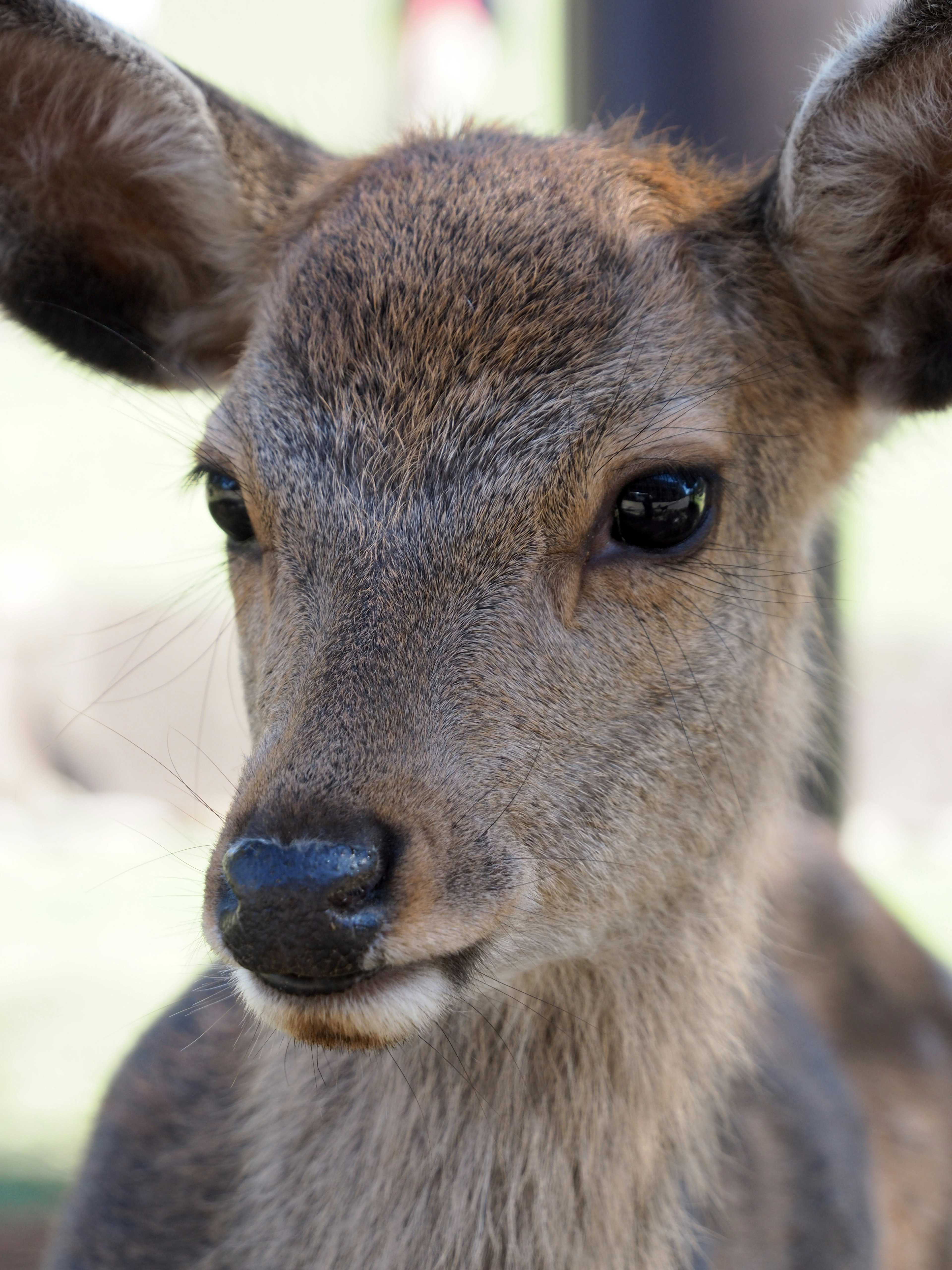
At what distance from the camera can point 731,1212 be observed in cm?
349

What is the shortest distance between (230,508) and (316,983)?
1.11 m

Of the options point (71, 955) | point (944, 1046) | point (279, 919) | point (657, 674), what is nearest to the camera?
point (279, 919)

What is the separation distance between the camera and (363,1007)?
77.2 inches

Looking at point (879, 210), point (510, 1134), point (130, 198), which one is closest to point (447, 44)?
point (130, 198)

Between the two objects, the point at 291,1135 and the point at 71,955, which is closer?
the point at 291,1135

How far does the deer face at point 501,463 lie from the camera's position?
204 centimetres

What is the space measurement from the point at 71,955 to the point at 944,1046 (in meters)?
4.71

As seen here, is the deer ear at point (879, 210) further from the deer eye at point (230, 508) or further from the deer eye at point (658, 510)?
the deer eye at point (230, 508)

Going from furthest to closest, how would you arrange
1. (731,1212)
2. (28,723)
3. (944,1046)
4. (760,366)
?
1. (28,723)
2. (944,1046)
3. (731,1212)
4. (760,366)

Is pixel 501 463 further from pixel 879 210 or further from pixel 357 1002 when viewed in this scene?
pixel 879 210

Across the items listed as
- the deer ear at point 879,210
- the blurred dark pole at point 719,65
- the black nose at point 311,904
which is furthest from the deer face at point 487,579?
the blurred dark pole at point 719,65

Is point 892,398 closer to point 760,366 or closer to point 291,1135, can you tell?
point 760,366

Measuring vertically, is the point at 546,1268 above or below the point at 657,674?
below

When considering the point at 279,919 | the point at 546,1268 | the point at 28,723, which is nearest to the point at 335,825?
the point at 279,919
